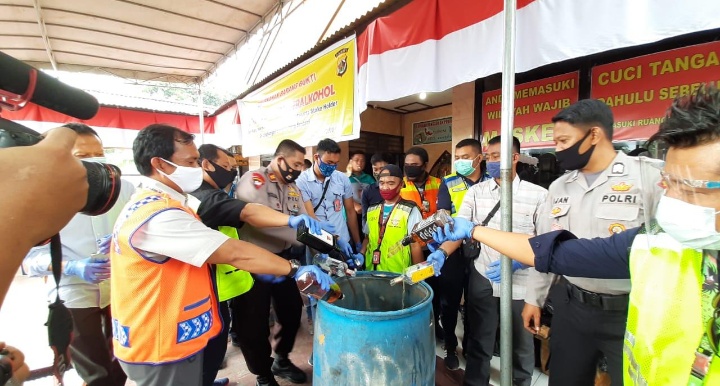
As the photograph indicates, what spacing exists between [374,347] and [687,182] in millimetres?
1073

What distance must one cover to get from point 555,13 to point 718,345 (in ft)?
5.04

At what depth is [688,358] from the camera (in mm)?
689

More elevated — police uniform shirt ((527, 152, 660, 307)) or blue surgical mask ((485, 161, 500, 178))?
blue surgical mask ((485, 161, 500, 178))

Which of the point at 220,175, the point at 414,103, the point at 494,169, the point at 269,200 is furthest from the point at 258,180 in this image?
the point at 414,103

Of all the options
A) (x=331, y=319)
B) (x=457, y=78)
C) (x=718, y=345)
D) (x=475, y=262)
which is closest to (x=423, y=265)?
(x=331, y=319)

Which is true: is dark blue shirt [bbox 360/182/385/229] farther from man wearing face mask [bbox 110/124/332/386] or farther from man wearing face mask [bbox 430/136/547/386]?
man wearing face mask [bbox 110/124/332/386]

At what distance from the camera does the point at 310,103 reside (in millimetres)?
3502

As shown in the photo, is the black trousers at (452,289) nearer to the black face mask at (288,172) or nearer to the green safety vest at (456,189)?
the green safety vest at (456,189)

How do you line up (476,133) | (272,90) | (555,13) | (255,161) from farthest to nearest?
(255,161) → (272,90) → (476,133) → (555,13)

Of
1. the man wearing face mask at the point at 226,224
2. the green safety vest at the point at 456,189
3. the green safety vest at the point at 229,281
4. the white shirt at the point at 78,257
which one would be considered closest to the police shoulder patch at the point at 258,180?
the man wearing face mask at the point at 226,224

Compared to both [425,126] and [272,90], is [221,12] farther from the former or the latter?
[425,126]

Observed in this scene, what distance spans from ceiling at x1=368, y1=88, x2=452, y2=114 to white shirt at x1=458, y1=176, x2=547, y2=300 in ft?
9.54

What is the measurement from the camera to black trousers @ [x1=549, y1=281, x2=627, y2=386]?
1.21 meters

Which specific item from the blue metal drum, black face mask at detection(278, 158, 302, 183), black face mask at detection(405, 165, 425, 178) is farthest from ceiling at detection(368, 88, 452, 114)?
the blue metal drum
